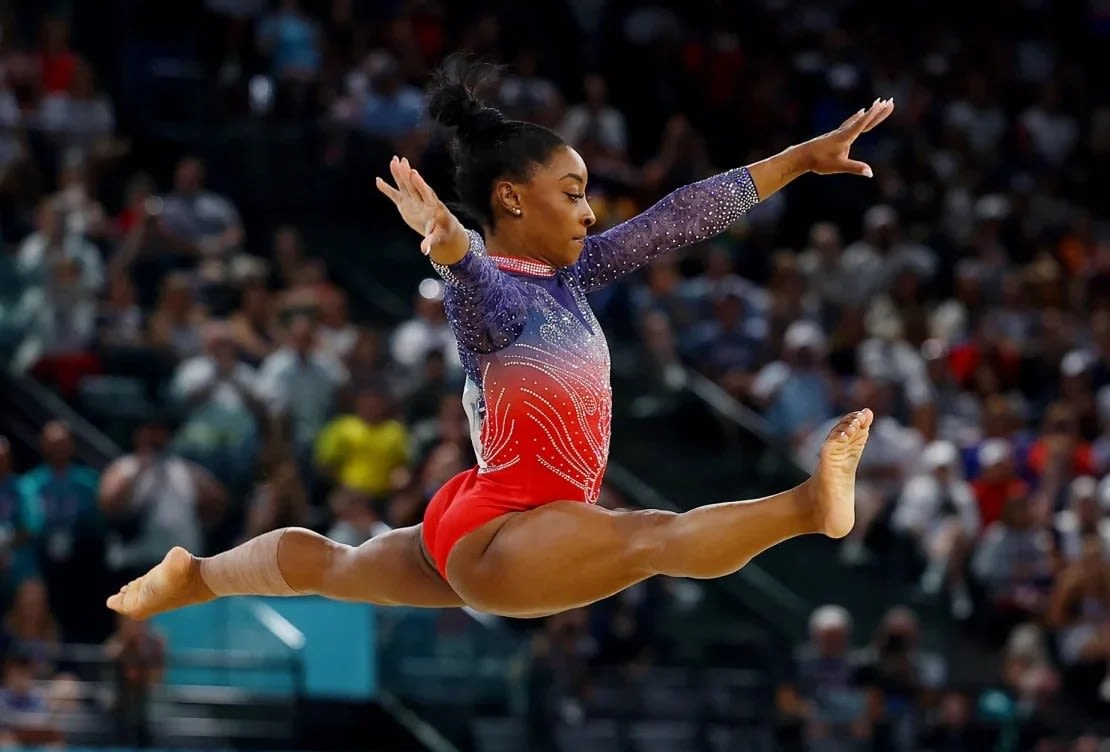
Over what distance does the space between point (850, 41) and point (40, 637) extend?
28.9 feet

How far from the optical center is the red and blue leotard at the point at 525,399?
4.96 metres

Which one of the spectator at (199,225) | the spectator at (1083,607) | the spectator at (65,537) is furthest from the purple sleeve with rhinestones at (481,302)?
the spectator at (199,225)

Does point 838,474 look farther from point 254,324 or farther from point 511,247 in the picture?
point 254,324

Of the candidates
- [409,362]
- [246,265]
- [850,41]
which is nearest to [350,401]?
[409,362]

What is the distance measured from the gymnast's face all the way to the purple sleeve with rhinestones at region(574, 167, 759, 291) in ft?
0.89

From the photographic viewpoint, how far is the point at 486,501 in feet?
16.5

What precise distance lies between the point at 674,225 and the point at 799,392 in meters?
6.24

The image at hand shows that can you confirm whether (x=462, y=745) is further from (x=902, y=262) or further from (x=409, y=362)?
(x=902, y=262)

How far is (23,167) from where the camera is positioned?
37.4ft

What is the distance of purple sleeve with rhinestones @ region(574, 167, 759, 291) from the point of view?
542 cm

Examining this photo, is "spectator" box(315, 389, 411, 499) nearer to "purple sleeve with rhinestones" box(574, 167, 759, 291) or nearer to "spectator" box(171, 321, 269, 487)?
"spectator" box(171, 321, 269, 487)

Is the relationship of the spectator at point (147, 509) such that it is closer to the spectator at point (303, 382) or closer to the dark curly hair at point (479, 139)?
the spectator at point (303, 382)

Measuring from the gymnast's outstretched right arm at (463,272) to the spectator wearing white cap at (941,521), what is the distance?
6.55 meters

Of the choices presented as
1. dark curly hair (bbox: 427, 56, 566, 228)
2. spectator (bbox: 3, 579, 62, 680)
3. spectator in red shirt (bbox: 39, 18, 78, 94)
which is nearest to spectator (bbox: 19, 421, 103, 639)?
spectator (bbox: 3, 579, 62, 680)
